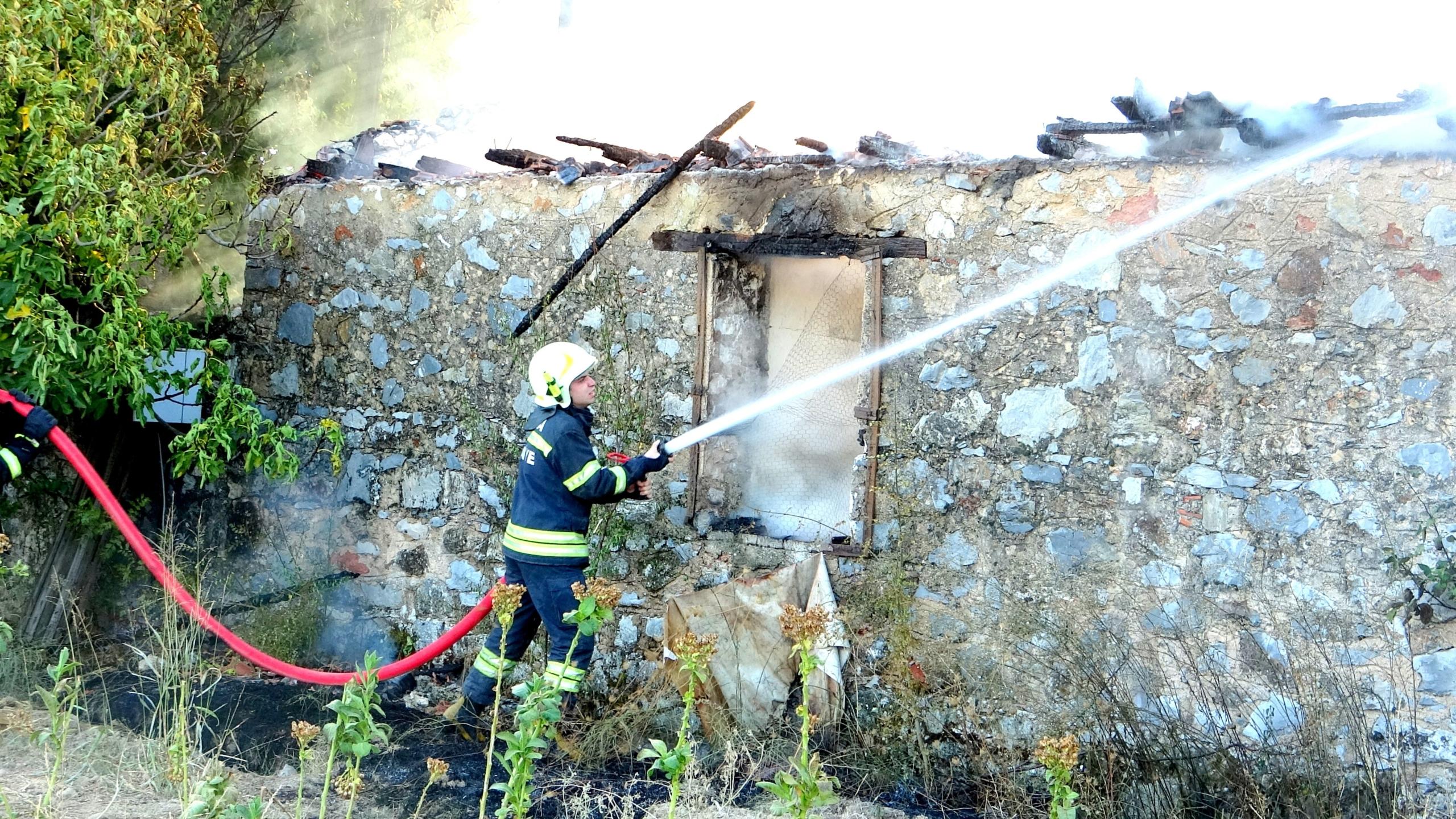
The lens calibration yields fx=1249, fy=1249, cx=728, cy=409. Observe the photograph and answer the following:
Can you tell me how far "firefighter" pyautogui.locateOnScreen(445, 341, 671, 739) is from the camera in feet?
17.0

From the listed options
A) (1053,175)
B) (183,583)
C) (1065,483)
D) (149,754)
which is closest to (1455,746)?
(1065,483)

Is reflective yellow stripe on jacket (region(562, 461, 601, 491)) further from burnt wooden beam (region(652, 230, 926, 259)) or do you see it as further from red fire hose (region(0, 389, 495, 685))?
burnt wooden beam (region(652, 230, 926, 259))

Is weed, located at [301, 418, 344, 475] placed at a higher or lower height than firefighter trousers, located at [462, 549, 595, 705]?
higher

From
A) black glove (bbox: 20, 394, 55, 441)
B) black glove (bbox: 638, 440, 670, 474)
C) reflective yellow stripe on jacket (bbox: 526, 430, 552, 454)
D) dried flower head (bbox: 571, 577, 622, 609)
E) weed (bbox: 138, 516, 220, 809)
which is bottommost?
weed (bbox: 138, 516, 220, 809)

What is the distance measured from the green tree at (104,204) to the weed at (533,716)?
325 centimetres

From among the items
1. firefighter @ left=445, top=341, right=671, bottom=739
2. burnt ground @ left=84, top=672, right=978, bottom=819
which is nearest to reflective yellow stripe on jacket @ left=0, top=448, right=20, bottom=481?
burnt ground @ left=84, top=672, right=978, bottom=819

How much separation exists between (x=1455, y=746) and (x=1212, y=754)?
39.1 inches

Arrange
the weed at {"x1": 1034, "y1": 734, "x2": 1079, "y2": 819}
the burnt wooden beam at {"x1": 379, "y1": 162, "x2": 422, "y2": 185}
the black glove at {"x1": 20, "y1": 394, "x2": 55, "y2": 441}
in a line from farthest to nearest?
the burnt wooden beam at {"x1": 379, "y1": 162, "x2": 422, "y2": 185}, the black glove at {"x1": 20, "y1": 394, "x2": 55, "y2": 441}, the weed at {"x1": 1034, "y1": 734, "x2": 1079, "y2": 819}

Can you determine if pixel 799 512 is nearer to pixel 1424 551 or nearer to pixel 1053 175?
pixel 1053 175

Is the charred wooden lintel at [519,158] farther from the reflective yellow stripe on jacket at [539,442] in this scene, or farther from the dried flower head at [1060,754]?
the dried flower head at [1060,754]

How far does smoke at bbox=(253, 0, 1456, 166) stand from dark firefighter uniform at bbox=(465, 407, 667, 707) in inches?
78.1

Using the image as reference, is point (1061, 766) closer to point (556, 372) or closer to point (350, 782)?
point (350, 782)

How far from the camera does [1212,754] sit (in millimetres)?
4434

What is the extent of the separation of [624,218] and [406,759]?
2697mm
